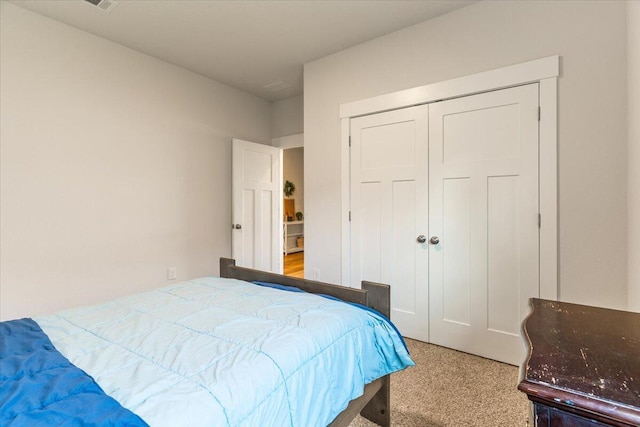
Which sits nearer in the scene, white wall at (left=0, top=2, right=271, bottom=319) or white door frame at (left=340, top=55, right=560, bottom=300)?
white door frame at (left=340, top=55, right=560, bottom=300)

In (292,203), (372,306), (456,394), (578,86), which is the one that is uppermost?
(578,86)

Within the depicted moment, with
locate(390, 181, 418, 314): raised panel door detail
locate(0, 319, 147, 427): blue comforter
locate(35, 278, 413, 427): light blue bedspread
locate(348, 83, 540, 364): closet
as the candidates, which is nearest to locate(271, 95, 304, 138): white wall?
locate(348, 83, 540, 364): closet

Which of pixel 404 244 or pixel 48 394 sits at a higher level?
pixel 404 244

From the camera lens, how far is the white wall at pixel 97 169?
2.24m

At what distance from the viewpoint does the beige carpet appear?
158 cm

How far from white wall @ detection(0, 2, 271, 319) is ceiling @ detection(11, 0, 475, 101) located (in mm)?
248

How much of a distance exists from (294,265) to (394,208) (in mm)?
3630

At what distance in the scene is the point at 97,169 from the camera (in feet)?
8.75

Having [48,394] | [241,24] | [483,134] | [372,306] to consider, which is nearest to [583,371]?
[372,306]

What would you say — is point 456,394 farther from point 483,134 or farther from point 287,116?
point 287,116

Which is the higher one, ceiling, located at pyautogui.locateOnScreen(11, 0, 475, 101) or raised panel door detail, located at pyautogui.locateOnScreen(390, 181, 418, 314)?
ceiling, located at pyautogui.locateOnScreen(11, 0, 475, 101)

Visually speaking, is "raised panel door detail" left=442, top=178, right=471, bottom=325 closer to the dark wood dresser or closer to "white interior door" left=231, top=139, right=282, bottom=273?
the dark wood dresser

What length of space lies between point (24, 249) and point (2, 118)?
97 centimetres

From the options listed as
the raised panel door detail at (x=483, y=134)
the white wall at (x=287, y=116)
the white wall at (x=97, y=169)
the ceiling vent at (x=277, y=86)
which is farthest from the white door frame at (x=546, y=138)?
the white wall at (x=97, y=169)
